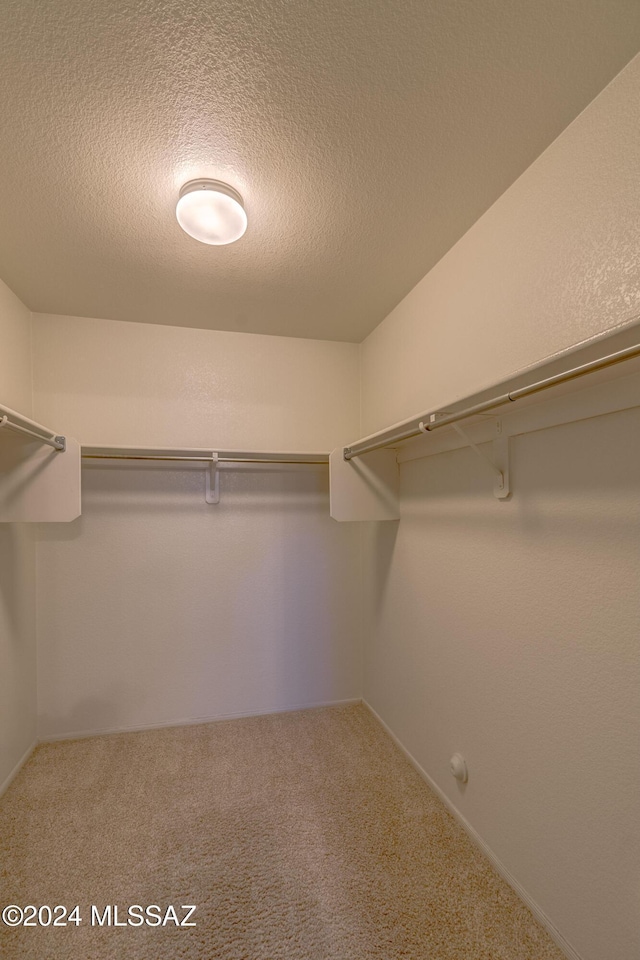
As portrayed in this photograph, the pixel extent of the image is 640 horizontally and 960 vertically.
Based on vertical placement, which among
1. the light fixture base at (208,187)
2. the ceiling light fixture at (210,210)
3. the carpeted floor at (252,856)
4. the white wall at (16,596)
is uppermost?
the light fixture base at (208,187)

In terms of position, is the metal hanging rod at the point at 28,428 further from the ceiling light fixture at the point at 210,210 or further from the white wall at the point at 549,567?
the white wall at the point at 549,567

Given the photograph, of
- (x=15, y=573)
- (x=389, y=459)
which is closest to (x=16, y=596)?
(x=15, y=573)

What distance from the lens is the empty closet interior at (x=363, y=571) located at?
1.18 meters

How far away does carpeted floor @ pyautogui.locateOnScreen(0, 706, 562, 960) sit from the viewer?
4.29 feet

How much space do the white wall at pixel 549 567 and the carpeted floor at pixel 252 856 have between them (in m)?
0.22

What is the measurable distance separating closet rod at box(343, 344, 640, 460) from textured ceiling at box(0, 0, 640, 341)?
2.63ft

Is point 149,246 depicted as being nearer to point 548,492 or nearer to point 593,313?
point 593,313

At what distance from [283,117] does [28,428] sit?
1.51m

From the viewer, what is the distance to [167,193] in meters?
1.53

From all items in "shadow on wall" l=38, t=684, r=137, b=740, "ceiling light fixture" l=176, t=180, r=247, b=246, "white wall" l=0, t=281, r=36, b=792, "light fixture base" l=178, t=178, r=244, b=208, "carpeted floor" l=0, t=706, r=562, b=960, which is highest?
"light fixture base" l=178, t=178, r=244, b=208

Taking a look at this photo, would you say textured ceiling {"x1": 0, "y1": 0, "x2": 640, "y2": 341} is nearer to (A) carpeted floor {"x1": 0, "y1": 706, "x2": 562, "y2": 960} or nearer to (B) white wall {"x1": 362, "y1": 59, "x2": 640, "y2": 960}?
(B) white wall {"x1": 362, "y1": 59, "x2": 640, "y2": 960}

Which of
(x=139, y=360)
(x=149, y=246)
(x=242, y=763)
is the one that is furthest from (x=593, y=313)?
(x=242, y=763)

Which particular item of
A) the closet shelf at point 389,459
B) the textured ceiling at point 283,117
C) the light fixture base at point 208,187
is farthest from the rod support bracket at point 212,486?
the light fixture base at point 208,187

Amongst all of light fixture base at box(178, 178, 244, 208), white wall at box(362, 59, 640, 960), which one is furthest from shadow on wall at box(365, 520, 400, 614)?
light fixture base at box(178, 178, 244, 208)
